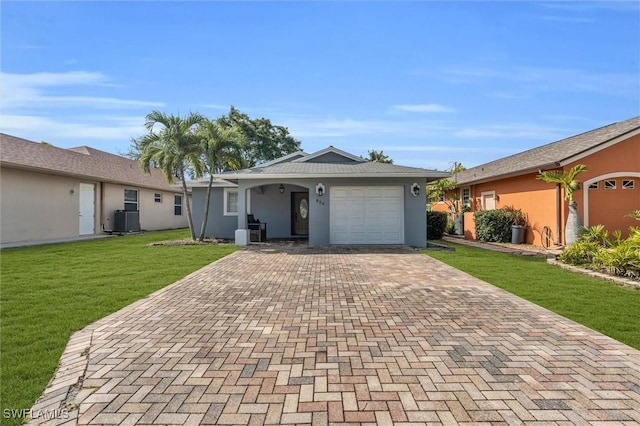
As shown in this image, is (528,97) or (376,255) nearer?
(376,255)

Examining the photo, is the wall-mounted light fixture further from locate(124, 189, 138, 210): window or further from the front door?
locate(124, 189, 138, 210): window

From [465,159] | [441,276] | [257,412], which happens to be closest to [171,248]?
[441,276]

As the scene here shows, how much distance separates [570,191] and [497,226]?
12.4 ft

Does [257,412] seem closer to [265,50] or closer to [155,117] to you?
[265,50]

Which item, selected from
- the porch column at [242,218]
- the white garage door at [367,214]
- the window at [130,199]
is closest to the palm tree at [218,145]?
the porch column at [242,218]

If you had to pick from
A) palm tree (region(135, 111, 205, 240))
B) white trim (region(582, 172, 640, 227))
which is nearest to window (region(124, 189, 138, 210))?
palm tree (region(135, 111, 205, 240))

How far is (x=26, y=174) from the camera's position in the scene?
13672 mm

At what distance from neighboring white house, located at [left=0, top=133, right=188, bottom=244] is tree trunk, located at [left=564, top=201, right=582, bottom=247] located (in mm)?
16402

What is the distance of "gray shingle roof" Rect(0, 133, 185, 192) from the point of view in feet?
44.2

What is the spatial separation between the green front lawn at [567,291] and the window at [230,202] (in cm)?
1043

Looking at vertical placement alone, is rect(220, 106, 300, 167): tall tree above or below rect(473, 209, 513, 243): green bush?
above

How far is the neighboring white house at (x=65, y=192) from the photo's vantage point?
13.1m

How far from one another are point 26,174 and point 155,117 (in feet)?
17.9

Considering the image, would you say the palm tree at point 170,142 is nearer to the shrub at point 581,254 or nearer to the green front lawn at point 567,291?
the green front lawn at point 567,291
